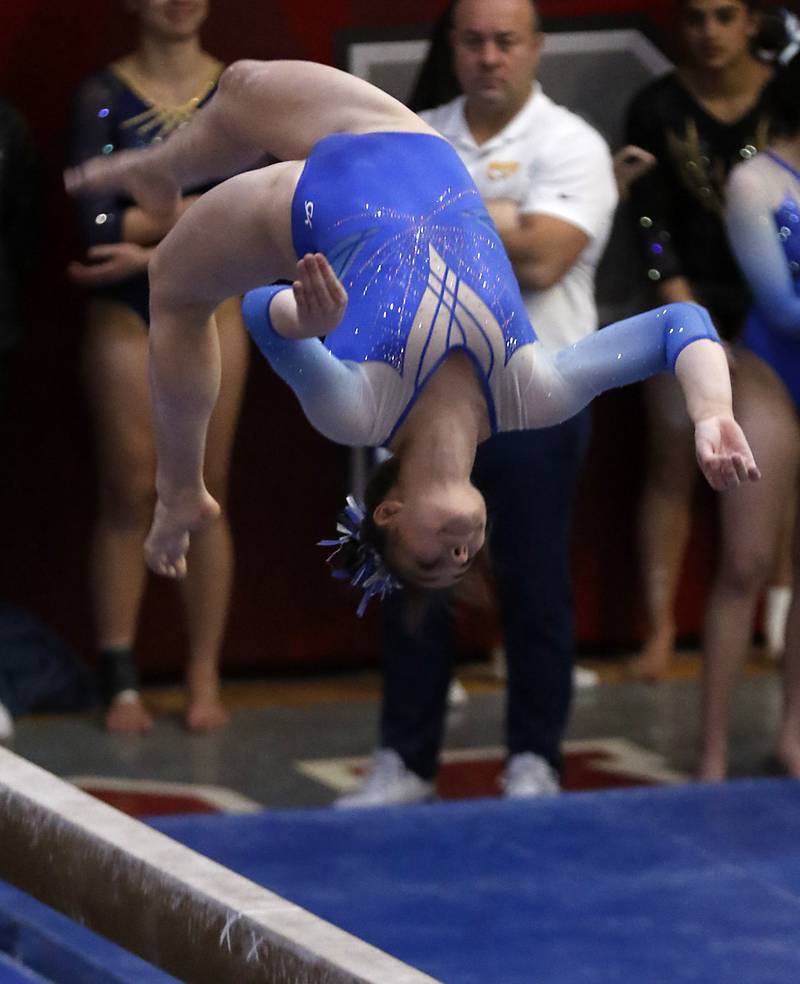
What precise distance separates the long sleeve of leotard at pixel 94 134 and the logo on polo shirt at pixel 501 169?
3.11ft

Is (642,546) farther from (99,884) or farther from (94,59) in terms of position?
(99,884)

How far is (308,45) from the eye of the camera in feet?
19.4

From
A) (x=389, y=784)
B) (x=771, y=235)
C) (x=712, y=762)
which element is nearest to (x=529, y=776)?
(x=389, y=784)

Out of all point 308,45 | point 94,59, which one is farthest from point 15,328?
point 308,45

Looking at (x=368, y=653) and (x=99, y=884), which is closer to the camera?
(x=99, y=884)

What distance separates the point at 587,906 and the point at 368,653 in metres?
2.34

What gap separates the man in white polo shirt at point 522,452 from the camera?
4500 mm

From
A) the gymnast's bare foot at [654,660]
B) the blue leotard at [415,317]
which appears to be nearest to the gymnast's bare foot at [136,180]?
the blue leotard at [415,317]

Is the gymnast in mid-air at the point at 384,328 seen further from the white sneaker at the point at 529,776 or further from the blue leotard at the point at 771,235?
the white sneaker at the point at 529,776

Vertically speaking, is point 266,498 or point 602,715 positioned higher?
point 266,498

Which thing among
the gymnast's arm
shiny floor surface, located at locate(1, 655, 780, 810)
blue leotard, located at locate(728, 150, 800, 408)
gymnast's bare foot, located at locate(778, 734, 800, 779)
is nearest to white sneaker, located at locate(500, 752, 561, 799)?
shiny floor surface, located at locate(1, 655, 780, 810)

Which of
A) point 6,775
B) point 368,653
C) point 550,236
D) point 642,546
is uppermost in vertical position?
point 550,236

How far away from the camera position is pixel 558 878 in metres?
4.13

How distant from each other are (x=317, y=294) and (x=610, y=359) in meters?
0.55
